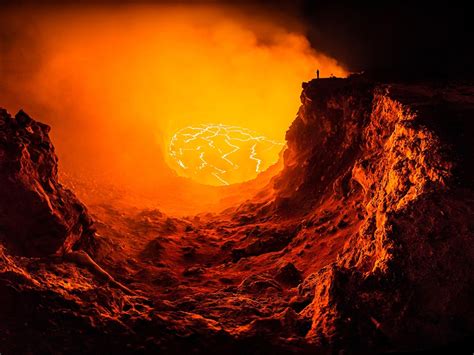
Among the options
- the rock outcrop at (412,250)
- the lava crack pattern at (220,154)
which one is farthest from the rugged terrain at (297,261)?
the lava crack pattern at (220,154)

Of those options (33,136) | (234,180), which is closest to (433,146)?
(33,136)

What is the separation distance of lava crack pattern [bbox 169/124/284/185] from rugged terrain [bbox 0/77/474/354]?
13551 millimetres

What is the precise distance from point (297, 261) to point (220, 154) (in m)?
18.7

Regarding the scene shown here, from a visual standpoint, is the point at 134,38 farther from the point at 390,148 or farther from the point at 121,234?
the point at 390,148

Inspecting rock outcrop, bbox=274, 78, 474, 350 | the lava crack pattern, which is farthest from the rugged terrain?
the lava crack pattern

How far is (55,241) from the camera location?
29.9ft

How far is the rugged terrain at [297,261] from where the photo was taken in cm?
598

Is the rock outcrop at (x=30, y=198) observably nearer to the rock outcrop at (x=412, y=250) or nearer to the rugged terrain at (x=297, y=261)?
the rugged terrain at (x=297, y=261)

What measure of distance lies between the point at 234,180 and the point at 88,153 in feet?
33.5

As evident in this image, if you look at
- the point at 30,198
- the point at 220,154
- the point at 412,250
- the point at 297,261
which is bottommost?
the point at 30,198

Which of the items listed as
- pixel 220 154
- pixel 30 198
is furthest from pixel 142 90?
pixel 30 198

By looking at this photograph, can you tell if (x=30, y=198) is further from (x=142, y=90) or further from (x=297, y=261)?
(x=142, y=90)

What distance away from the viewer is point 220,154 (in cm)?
2967

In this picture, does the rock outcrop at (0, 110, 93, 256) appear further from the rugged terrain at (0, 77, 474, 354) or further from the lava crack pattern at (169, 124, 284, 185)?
the lava crack pattern at (169, 124, 284, 185)
